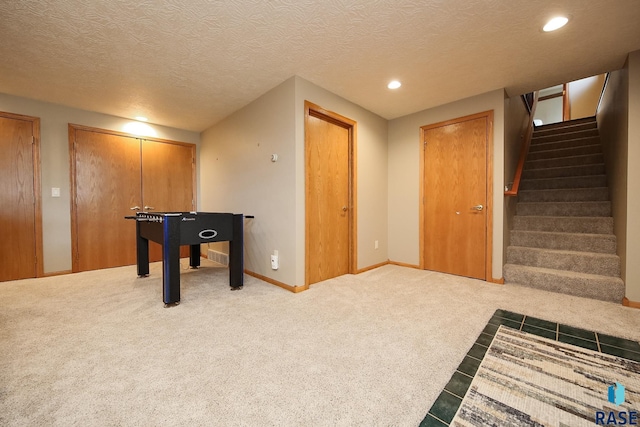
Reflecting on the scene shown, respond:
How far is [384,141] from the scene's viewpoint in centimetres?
415

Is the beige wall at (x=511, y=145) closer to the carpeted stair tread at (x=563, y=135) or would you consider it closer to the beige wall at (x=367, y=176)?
the carpeted stair tread at (x=563, y=135)

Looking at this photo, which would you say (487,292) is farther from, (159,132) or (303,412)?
(159,132)

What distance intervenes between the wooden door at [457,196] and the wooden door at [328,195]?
1196 mm

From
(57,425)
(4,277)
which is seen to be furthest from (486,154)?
(4,277)

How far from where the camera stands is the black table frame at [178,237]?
2410 millimetres

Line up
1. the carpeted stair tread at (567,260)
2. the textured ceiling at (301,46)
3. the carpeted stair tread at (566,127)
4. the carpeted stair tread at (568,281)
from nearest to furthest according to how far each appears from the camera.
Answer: the textured ceiling at (301,46) → the carpeted stair tread at (568,281) → the carpeted stair tread at (567,260) → the carpeted stair tread at (566,127)

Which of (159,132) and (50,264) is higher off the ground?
(159,132)

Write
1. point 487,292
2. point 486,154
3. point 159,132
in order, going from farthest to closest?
point 159,132 → point 486,154 → point 487,292

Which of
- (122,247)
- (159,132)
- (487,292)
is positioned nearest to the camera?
(487,292)

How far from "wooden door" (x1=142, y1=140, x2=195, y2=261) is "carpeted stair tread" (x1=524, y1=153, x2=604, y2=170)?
604cm

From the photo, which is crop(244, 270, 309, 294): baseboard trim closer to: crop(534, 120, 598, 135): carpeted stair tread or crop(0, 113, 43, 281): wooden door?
crop(0, 113, 43, 281): wooden door

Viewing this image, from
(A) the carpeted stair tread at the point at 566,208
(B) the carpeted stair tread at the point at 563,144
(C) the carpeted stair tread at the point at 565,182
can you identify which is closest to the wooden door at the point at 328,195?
(A) the carpeted stair tread at the point at 566,208

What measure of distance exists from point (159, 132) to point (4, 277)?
280 cm

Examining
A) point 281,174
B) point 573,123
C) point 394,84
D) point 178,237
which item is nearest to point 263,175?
point 281,174
